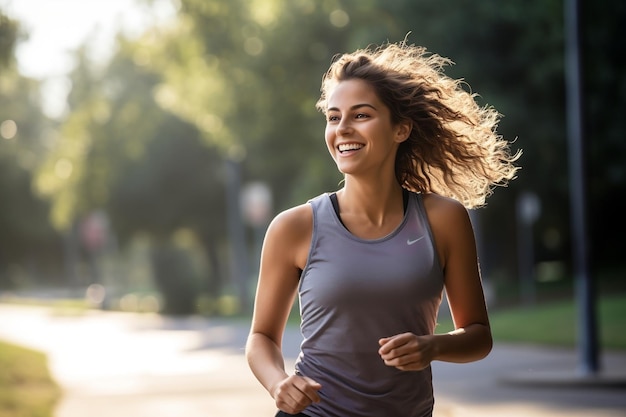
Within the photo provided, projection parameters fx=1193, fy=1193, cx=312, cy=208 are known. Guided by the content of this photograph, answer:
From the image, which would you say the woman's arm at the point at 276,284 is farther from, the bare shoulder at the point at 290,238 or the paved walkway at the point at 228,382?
the paved walkway at the point at 228,382

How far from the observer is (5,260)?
8312 centimetres

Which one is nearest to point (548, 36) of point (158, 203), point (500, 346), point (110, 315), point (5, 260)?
point (500, 346)

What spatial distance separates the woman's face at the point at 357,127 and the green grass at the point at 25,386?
1059 cm

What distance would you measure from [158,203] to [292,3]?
69.4 feet

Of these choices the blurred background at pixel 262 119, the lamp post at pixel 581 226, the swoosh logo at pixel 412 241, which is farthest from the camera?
the blurred background at pixel 262 119

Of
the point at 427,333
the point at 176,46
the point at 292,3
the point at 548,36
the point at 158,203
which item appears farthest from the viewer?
the point at 158,203

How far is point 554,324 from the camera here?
23672mm

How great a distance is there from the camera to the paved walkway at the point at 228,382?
13.0 m

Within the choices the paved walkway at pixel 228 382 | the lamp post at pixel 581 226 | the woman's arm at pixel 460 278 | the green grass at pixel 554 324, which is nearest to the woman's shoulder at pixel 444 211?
the woman's arm at pixel 460 278

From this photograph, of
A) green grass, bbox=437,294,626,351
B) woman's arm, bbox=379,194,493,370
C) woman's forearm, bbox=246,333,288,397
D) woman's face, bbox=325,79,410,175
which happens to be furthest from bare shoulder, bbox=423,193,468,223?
green grass, bbox=437,294,626,351

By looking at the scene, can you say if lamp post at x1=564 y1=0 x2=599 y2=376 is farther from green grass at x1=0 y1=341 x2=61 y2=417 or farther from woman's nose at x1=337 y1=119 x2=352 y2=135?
woman's nose at x1=337 y1=119 x2=352 y2=135

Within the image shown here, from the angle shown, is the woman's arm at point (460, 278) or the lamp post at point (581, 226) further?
the lamp post at point (581, 226)

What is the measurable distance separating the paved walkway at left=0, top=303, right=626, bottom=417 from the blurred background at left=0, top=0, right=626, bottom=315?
1.77 m

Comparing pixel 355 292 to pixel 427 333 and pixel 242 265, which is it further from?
pixel 242 265
